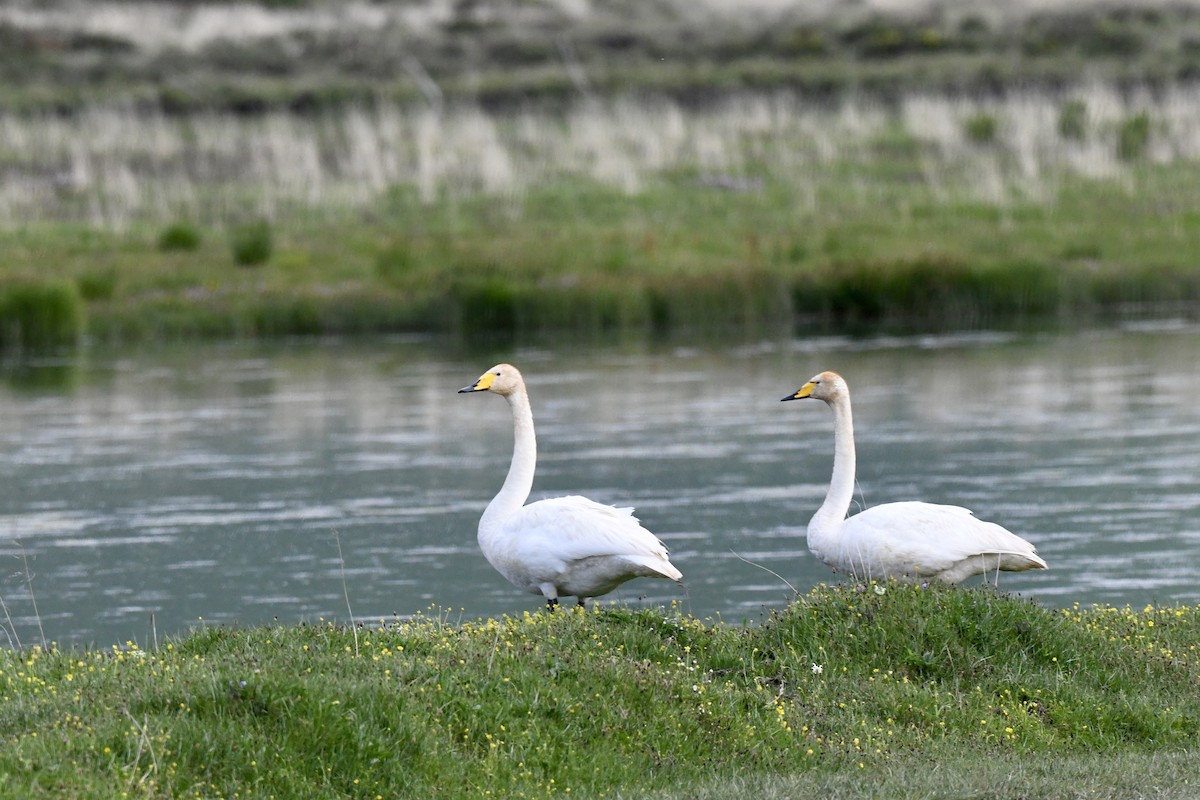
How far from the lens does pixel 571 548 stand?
1164cm

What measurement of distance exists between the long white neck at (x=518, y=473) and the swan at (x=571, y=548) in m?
0.02

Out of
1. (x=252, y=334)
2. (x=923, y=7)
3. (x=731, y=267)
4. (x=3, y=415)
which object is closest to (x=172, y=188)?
(x=252, y=334)

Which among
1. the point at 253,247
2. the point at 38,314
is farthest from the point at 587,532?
the point at 253,247

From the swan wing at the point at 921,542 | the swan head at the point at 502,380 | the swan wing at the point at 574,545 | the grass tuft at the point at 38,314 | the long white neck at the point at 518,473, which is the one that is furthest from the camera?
the grass tuft at the point at 38,314

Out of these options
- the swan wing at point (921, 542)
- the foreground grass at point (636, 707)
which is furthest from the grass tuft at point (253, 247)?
the foreground grass at point (636, 707)

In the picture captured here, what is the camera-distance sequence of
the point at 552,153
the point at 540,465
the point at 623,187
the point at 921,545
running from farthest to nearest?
the point at 552,153 → the point at 623,187 → the point at 540,465 → the point at 921,545

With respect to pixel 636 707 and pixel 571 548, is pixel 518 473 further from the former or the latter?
pixel 636 707

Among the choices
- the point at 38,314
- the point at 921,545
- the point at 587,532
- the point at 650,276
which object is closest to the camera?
the point at 587,532

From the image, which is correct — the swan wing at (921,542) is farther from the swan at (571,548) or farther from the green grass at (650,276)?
the green grass at (650,276)

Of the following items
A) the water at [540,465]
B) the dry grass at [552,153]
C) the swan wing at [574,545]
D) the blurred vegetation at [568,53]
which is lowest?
the water at [540,465]

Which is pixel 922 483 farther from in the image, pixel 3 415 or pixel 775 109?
pixel 775 109

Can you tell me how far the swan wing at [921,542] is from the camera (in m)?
11.7

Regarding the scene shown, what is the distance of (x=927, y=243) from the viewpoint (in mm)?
38312

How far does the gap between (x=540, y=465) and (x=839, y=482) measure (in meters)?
9.89
